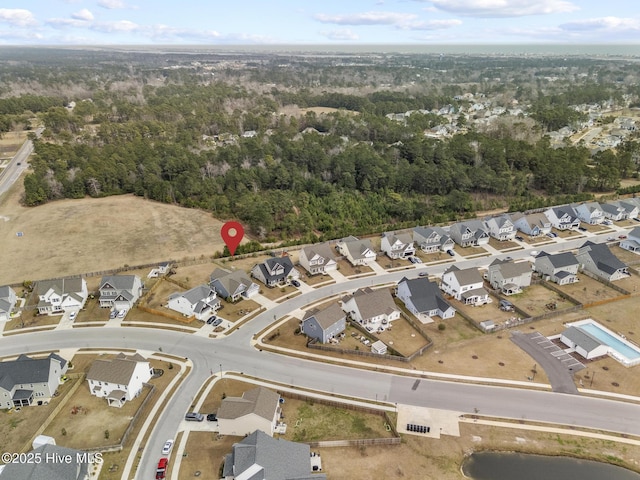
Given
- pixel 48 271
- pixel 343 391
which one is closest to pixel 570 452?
pixel 343 391

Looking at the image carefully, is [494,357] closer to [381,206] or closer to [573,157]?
[381,206]

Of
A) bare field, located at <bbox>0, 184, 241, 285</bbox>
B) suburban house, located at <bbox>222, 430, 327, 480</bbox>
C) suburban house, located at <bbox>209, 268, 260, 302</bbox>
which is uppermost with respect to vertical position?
suburban house, located at <bbox>222, 430, 327, 480</bbox>

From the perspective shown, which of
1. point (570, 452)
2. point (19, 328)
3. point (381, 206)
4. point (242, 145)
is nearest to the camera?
point (570, 452)

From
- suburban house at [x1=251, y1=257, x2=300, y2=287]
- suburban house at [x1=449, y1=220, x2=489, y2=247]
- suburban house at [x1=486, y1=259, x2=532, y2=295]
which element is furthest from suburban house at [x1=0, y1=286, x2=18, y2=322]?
suburban house at [x1=449, y1=220, x2=489, y2=247]

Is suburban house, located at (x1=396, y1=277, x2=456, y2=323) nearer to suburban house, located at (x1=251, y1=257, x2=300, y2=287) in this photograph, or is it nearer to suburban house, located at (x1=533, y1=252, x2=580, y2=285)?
suburban house, located at (x1=251, y1=257, x2=300, y2=287)

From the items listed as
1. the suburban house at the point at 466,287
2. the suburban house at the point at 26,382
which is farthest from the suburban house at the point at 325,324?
the suburban house at the point at 26,382

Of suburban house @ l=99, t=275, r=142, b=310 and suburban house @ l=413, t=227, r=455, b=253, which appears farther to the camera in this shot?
suburban house @ l=413, t=227, r=455, b=253

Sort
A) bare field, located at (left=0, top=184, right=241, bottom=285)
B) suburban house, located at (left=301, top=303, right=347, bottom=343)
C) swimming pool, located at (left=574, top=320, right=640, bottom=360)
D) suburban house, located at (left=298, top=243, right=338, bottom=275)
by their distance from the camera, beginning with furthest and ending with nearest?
bare field, located at (left=0, top=184, right=241, bottom=285) → suburban house, located at (left=298, top=243, right=338, bottom=275) → suburban house, located at (left=301, top=303, right=347, bottom=343) → swimming pool, located at (left=574, top=320, right=640, bottom=360)
